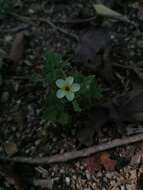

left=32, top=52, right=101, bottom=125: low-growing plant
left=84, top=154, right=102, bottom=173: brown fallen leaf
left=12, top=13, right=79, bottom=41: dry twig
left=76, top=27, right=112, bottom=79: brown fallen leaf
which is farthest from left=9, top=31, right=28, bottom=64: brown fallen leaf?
left=84, top=154, right=102, bottom=173: brown fallen leaf

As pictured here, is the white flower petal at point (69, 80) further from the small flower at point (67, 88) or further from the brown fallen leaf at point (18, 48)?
the brown fallen leaf at point (18, 48)

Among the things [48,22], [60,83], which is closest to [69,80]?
[60,83]

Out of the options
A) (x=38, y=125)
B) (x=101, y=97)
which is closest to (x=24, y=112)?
(x=38, y=125)

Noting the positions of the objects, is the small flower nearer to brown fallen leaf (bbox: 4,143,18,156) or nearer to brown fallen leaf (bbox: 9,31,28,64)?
brown fallen leaf (bbox: 4,143,18,156)

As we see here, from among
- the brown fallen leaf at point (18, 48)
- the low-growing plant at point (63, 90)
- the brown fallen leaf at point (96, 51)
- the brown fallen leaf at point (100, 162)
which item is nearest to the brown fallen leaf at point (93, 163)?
the brown fallen leaf at point (100, 162)

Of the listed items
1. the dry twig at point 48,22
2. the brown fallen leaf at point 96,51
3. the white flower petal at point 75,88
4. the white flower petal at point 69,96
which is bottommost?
the dry twig at point 48,22

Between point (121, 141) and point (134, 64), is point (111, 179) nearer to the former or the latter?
point (121, 141)
